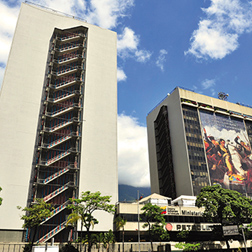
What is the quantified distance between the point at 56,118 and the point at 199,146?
55.1 m

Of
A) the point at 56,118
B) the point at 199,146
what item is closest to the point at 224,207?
the point at 199,146

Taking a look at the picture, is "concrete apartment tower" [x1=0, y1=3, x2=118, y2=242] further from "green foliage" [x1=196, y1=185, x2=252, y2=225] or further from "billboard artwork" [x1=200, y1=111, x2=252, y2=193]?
"billboard artwork" [x1=200, y1=111, x2=252, y2=193]

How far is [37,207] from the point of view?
47.7 metres

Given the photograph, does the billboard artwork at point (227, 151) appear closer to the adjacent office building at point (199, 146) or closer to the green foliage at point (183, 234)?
the adjacent office building at point (199, 146)

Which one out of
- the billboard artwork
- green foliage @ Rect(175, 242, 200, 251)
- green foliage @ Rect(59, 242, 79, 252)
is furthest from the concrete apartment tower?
the billboard artwork

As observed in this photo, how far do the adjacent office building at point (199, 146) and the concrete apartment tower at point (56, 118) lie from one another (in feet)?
116

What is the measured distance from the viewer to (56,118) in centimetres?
6794

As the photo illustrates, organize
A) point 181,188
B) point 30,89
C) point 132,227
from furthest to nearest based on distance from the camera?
point 181,188
point 30,89
point 132,227

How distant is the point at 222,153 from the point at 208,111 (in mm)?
18826

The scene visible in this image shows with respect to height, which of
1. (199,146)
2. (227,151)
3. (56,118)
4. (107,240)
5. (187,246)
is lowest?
(187,246)

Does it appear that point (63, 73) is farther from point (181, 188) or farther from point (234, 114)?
point (234, 114)

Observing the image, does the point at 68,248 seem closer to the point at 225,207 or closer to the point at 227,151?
the point at 225,207

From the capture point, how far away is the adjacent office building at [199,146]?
298ft

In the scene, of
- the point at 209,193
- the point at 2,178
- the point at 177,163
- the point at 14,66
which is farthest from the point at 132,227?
the point at 14,66
